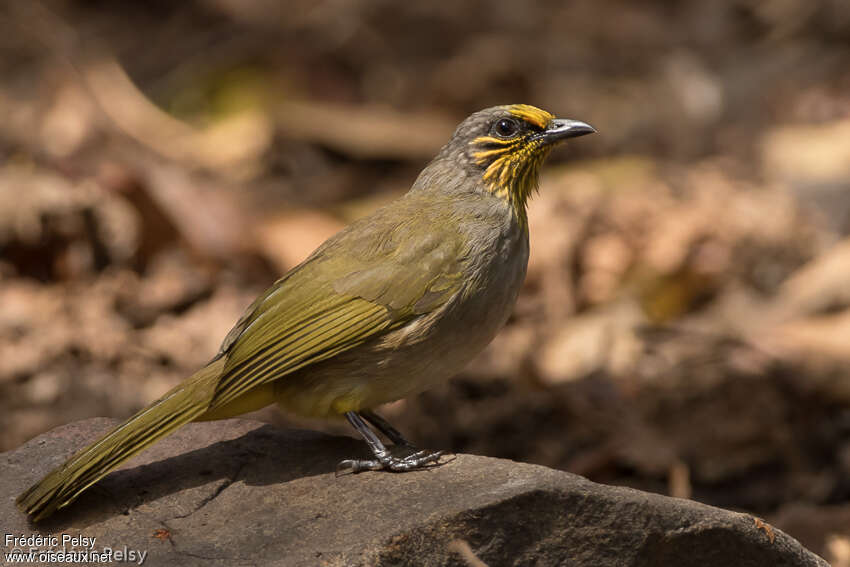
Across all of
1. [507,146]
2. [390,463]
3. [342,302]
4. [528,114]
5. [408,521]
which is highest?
[528,114]

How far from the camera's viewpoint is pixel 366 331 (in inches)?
161

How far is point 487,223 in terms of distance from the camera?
439 cm

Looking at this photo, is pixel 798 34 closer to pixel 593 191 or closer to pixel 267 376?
pixel 593 191

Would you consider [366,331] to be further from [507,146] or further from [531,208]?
[531,208]

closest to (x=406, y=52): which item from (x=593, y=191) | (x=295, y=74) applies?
(x=295, y=74)

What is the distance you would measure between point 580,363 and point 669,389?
2.13 ft

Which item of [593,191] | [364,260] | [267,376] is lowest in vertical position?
[267,376]

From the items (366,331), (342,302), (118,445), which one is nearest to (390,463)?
(366,331)

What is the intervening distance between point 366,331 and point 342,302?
164 millimetres

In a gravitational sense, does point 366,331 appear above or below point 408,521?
above

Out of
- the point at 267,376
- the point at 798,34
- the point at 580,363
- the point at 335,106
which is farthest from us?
the point at 798,34

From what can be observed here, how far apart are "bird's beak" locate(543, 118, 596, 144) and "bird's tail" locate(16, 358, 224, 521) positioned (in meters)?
1.70

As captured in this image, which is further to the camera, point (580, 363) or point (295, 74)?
point (295, 74)

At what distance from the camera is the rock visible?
3500 mm
